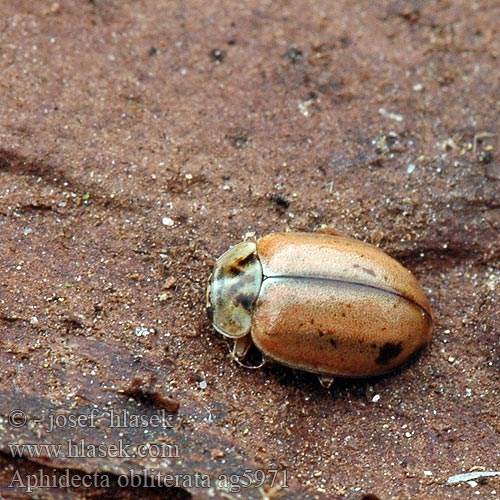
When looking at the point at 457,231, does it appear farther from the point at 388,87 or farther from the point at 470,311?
the point at 388,87

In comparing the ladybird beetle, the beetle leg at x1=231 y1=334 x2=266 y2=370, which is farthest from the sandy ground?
the ladybird beetle

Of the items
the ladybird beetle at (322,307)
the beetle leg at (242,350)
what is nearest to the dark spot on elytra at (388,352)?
the ladybird beetle at (322,307)

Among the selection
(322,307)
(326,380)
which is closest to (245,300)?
(322,307)

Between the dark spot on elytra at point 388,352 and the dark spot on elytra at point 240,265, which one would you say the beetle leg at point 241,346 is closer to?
the dark spot on elytra at point 240,265

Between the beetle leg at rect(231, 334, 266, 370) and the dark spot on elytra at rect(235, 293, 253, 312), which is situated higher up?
the dark spot on elytra at rect(235, 293, 253, 312)

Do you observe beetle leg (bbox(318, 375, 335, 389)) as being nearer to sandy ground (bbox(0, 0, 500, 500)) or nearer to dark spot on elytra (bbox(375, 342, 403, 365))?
sandy ground (bbox(0, 0, 500, 500))

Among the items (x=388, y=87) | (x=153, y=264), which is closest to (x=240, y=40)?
(x=388, y=87)

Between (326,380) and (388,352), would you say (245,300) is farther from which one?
(388,352)

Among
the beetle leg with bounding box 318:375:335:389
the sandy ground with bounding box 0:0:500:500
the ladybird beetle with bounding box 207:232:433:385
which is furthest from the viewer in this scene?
the beetle leg with bounding box 318:375:335:389
